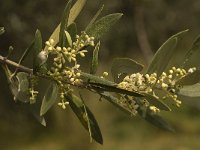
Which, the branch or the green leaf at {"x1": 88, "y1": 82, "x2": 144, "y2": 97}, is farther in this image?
the branch

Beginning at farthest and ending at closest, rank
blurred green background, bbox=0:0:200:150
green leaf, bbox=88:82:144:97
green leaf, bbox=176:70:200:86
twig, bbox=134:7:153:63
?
twig, bbox=134:7:153:63 < blurred green background, bbox=0:0:200:150 < green leaf, bbox=176:70:200:86 < green leaf, bbox=88:82:144:97

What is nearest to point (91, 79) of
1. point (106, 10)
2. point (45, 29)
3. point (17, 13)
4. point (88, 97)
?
point (17, 13)

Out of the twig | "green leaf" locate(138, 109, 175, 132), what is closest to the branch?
"green leaf" locate(138, 109, 175, 132)

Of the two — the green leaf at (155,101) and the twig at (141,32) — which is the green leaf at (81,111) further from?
the twig at (141,32)

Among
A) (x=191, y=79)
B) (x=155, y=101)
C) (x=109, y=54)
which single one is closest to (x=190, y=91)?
(x=191, y=79)

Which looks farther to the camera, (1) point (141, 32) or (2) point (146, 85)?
(1) point (141, 32)

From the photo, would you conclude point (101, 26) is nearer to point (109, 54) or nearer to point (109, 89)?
point (109, 89)

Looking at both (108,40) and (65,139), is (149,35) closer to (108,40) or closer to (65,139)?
(108,40)

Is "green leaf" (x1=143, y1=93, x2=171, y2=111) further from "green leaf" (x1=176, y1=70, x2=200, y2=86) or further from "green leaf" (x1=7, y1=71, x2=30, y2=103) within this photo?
"green leaf" (x1=7, y1=71, x2=30, y2=103)
